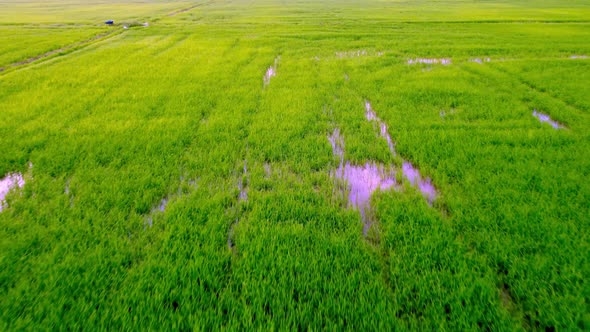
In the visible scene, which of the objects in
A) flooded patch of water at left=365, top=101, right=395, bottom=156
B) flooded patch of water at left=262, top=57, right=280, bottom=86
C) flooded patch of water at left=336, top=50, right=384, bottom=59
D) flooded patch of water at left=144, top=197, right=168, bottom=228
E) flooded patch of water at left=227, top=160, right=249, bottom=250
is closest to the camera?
flooded patch of water at left=227, top=160, right=249, bottom=250

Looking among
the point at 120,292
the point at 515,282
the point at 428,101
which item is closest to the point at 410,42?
the point at 428,101

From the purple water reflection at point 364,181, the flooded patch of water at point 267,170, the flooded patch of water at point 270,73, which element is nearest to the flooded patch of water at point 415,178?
the purple water reflection at point 364,181

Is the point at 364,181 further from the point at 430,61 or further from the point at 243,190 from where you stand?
the point at 430,61

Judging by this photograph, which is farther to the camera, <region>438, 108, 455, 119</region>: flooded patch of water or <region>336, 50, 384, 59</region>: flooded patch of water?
<region>336, 50, 384, 59</region>: flooded patch of water

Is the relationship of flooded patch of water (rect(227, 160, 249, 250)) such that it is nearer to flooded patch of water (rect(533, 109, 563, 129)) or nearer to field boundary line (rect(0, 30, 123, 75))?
flooded patch of water (rect(533, 109, 563, 129))

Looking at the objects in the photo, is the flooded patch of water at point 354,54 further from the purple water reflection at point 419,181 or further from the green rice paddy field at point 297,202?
the purple water reflection at point 419,181

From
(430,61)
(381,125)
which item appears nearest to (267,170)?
(381,125)

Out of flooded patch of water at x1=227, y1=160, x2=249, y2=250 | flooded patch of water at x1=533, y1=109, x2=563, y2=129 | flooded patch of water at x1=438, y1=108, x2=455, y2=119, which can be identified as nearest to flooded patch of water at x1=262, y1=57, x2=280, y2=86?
Answer: flooded patch of water at x1=227, y1=160, x2=249, y2=250
